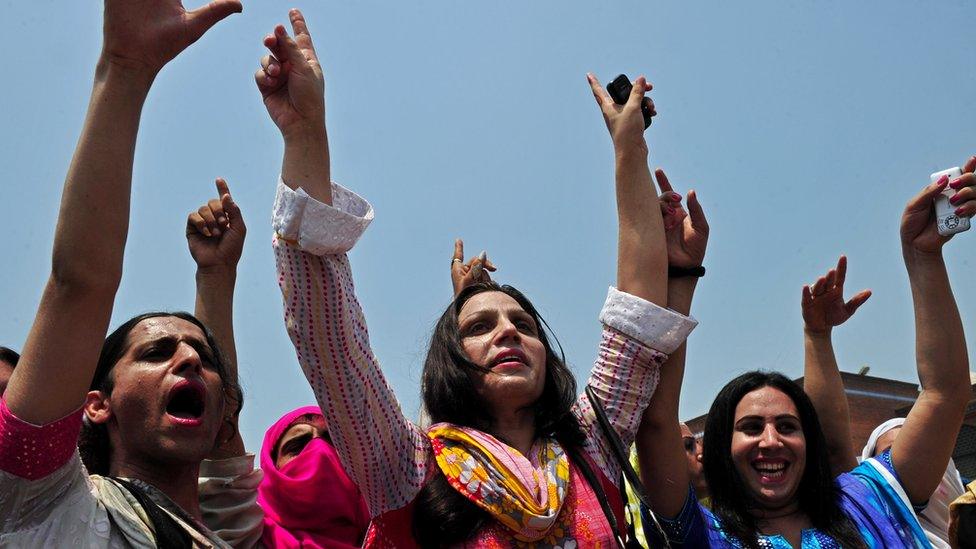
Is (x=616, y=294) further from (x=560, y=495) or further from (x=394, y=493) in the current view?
(x=394, y=493)

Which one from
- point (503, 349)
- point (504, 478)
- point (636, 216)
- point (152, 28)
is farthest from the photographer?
point (636, 216)

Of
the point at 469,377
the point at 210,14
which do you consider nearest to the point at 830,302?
the point at 469,377

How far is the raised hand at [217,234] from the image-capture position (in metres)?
4.39

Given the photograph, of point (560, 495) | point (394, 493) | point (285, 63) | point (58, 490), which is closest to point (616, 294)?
point (560, 495)

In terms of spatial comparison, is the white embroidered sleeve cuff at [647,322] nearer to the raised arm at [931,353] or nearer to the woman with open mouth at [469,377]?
the woman with open mouth at [469,377]

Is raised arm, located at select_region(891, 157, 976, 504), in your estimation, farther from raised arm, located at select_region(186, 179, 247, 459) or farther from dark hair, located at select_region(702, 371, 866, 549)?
raised arm, located at select_region(186, 179, 247, 459)

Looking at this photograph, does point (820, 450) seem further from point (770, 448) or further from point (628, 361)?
point (628, 361)

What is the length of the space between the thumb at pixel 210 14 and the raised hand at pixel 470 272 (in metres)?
2.05

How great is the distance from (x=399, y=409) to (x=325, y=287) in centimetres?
52

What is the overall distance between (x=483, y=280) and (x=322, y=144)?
1.66 metres

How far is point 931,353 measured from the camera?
4371 mm

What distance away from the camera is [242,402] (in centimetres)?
410

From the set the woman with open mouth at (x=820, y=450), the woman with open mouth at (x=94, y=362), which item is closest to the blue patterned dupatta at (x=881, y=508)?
the woman with open mouth at (x=820, y=450)

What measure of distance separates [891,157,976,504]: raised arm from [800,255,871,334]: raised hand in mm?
292
